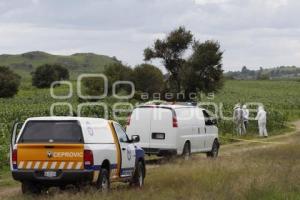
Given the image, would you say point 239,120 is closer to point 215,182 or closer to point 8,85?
point 215,182

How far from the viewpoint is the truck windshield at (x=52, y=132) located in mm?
13758

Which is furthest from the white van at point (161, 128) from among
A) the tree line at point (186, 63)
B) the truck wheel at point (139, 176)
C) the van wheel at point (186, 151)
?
the tree line at point (186, 63)

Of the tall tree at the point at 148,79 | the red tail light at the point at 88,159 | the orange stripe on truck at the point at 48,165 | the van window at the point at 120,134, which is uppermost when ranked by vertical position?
the tall tree at the point at 148,79

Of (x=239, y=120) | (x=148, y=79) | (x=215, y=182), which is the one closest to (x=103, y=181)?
(x=215, y=182)

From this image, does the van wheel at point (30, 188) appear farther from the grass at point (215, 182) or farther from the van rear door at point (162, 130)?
the van rear door at point (162, 130)

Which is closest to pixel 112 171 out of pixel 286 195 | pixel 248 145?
pixel 286 195

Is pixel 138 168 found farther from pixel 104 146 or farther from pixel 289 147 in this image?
pixel 289 147

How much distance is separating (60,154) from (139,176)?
3380 millimetres

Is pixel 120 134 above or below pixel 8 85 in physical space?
below

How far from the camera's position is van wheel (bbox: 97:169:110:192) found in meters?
13.9

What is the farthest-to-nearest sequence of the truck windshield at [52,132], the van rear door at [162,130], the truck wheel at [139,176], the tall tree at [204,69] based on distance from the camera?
the tall tree at [204,69], the van rear door at [162,130], the truck wheel at [139,176], the truck windshield at [52,132]

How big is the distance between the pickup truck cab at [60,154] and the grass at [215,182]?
351 mm

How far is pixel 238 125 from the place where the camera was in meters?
36.6

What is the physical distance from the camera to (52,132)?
1391cm
